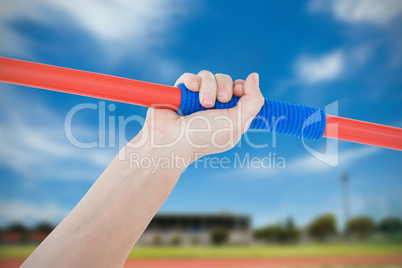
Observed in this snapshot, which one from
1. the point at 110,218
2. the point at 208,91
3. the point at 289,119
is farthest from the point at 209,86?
the point at 110,218

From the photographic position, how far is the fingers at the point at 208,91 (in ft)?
2.35

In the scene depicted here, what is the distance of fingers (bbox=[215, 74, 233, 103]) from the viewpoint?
0.73m

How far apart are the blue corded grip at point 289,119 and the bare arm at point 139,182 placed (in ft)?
0.09

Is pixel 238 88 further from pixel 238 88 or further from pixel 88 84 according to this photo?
pixel 88 84

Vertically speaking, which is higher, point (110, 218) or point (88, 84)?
point (88, 84)

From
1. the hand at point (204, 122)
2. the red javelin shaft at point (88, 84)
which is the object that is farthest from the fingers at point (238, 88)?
the red javelin shaft at point (88, 84)

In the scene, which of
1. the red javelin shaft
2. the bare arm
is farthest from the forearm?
the red javelin shaft

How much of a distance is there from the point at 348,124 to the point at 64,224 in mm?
618

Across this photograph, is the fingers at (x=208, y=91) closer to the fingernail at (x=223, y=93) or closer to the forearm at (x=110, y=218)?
the fingernail at (x=223, y=93)

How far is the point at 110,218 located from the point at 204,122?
252mm

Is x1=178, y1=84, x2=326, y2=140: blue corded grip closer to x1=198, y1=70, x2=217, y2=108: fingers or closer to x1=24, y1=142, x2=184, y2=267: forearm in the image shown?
x1=198, y1=70, x2=217, y2=108: fingers

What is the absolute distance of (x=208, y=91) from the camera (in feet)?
2.36

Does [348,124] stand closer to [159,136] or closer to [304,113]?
[304,113]

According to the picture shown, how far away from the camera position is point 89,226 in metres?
0.63
